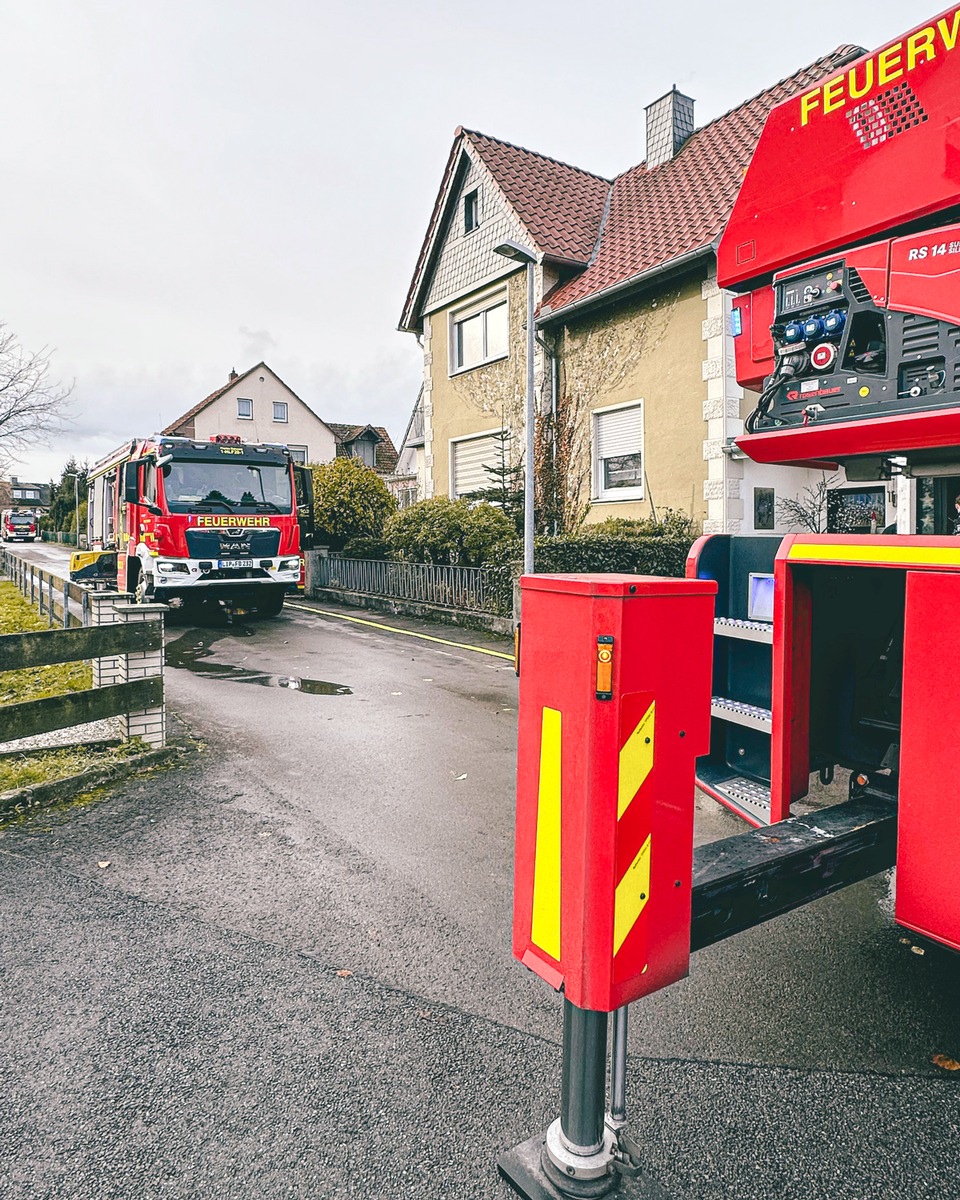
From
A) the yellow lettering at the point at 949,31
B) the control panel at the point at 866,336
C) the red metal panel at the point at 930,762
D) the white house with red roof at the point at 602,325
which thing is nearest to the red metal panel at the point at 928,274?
the control panel at the point at 866,336

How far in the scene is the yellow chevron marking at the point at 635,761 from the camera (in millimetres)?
1888

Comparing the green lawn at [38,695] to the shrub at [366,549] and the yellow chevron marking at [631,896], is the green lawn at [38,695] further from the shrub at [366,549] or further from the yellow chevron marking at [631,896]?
the shrub at [366,549]

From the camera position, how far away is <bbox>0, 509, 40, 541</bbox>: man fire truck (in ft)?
223

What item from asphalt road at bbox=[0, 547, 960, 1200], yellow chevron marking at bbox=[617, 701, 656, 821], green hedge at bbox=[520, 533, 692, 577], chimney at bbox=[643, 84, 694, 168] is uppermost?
chimney at bbox=[643, 84, 694, 168]

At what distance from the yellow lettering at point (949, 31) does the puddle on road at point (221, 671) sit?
23.4ft

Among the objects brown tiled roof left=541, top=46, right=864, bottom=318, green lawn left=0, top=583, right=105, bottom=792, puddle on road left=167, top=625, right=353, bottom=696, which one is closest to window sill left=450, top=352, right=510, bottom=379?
brown tiled roof left=541, top=46, right=864, bottom=318

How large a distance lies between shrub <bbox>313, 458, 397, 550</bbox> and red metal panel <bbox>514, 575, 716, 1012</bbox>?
19359 millimetres

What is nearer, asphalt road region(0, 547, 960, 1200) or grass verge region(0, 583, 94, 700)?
Result: asphalt road region(0, 547, 960, 1200)

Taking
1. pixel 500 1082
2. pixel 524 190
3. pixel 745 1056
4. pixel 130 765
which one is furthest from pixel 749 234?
pixel 524 190

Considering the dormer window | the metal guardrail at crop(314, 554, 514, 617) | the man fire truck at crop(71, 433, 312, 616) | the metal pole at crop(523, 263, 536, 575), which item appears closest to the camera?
the metal pole at crop(523, 263, 536, 575)

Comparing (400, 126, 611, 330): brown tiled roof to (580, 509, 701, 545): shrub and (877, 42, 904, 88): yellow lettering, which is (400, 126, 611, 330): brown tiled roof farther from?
(877, 42, 904, 88): yellow lettering

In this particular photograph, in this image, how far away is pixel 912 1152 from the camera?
2.27 meters

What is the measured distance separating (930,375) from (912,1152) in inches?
107

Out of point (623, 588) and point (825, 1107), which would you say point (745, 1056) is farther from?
point (623, 588)
